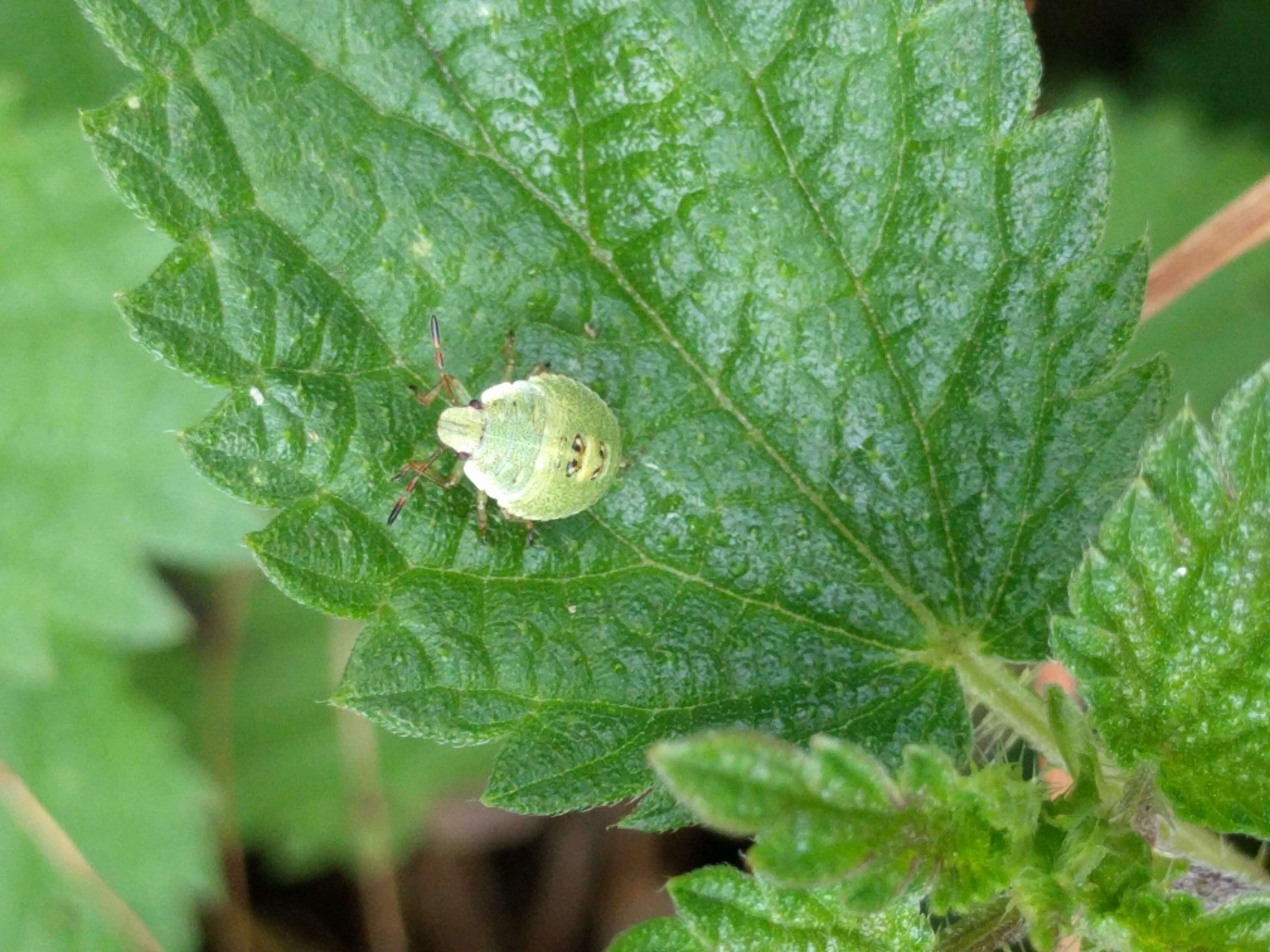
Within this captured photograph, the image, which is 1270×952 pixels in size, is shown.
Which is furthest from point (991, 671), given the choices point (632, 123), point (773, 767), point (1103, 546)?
point (632, 123)

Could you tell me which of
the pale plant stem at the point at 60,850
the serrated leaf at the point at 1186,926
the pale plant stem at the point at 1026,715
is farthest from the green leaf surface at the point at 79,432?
the serrated leaf at the point at 1186,926

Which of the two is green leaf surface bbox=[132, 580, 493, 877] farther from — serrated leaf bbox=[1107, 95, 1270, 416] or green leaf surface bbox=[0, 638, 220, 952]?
serrated leaf bbox=[1107, 95, 1270, 416]

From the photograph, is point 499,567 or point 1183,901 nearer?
point 1183,901

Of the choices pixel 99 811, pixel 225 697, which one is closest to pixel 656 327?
pixel 225 697

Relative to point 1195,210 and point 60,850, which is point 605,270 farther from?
point 60,850

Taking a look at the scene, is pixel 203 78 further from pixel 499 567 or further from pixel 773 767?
pixel 773 767

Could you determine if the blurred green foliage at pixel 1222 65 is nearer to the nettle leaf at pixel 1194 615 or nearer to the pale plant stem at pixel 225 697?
the nettle leaf at pixel 1194 615

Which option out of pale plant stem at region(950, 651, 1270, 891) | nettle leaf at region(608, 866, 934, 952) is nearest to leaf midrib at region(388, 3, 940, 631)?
pale plant stem at region(950, 651, 1270, 891)
